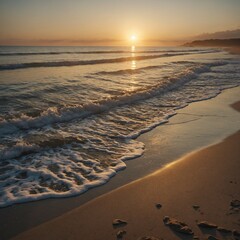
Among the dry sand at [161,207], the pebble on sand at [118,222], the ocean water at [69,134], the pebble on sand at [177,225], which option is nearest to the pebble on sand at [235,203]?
the dry sand at [161,207]

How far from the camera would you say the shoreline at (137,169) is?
3.52 metres

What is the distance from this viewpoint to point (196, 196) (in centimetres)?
395

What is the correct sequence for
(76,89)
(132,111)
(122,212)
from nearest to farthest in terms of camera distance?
(122,212) → (132,111) → (76,89)

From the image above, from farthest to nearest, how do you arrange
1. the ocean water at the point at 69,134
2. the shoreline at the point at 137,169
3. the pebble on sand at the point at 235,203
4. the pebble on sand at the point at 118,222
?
the ocean water at the point at 69,134, the pebble on sand at the point at 235,203, the shoreline at the point at 137,169, the pebble on sand at the point at 118,222

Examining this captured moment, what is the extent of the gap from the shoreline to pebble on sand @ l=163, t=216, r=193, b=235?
1.15m

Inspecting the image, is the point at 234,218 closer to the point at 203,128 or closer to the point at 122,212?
the point at 122,212

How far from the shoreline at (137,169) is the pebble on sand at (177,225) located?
1.15m

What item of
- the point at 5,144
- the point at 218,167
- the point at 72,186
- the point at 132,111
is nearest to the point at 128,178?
the point at 72,186

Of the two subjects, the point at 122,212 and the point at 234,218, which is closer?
the point at 234,218

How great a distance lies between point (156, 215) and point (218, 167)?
196 cm

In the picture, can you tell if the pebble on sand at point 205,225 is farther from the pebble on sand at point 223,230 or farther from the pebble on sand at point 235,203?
the pebble on sand at point 235,203

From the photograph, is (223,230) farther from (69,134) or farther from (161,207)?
(69,134)

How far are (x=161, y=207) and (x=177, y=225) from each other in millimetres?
422

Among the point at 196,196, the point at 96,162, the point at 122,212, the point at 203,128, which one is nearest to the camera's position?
the point at 122,212
